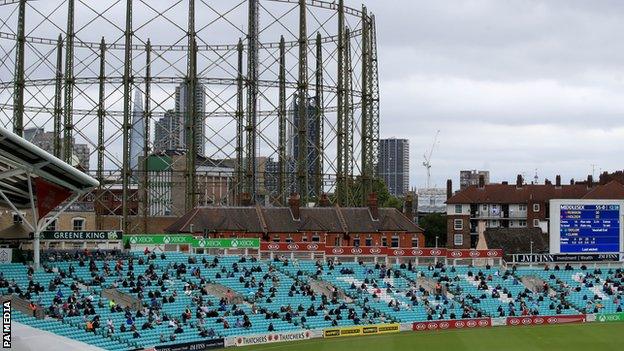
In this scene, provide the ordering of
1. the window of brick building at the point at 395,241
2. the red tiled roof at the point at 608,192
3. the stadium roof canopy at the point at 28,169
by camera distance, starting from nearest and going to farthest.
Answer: the stadium roof canopy at the point at 28,169 → the window of brick building at the point at 395,241 → the red tiled roof at the point at 608,192

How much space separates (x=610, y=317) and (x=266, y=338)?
22.7m

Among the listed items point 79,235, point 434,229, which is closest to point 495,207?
point 434,229

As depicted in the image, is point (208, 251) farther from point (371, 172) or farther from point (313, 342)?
point (371, 172)

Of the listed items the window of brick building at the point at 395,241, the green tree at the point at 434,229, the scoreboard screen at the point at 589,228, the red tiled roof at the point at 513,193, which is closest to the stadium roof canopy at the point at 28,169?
the scoreboard screen at the point at 589,228

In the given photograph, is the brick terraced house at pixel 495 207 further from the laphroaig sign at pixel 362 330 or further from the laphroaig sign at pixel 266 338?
the laphroaig sign at pixel 266 338

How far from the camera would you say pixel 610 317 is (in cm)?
5494

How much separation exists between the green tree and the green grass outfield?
52414 millimetres

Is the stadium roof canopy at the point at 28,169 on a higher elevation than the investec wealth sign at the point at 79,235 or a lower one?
higher

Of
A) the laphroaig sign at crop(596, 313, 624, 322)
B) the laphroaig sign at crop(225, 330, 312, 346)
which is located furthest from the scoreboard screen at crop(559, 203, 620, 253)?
the laphroaig sign at crop(225, 330, 312, 346)

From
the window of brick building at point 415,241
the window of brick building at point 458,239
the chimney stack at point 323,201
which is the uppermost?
the chimney stack at point 323,201

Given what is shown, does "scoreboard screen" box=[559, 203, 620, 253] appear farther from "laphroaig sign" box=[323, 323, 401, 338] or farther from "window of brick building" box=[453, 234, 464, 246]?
"window of brick building" box=[453, 234, 464, 246]

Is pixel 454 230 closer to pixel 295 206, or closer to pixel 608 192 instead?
pixel 608 192

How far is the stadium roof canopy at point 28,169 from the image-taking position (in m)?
36.1

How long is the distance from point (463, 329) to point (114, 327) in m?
19.2
